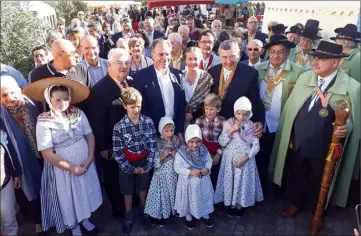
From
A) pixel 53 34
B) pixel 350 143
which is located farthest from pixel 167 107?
pixel 53 34

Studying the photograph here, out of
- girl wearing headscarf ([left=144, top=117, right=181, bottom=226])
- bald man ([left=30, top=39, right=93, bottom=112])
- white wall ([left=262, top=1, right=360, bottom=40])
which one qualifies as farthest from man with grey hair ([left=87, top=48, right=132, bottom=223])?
white wall ([left=262, top=1, right=360, bottom=40])

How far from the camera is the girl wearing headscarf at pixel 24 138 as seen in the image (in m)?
3.06

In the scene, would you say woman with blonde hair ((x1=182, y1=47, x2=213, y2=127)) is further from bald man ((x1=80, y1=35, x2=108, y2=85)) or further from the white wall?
the white wall

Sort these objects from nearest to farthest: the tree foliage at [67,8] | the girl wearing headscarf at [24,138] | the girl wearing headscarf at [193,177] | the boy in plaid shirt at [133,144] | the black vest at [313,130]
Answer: the girl wearing headscarf at [24,138] < the boy in plaid shirt at [133,144] < the black vest at [313,130] < the girl wearing headscarf at [193,177] < the tree foliage at [67,8]

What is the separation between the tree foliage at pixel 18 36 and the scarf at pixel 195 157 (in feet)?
22.3

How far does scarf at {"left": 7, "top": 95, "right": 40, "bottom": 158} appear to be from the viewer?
125 inches

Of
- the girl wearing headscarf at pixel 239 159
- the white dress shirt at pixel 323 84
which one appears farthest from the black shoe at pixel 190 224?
the white dress shirt at pixel 323 84

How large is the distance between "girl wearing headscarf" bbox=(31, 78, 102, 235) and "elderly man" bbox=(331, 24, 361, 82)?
4.08 m

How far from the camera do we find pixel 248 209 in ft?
13.7

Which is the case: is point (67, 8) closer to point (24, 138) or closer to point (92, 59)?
point (92, 59)

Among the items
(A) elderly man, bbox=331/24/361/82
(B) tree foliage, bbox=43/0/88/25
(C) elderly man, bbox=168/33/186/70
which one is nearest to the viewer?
(A) elderly man, bbox=331/24/361/82

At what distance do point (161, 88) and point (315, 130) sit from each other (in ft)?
6.22

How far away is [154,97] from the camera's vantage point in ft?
12.4

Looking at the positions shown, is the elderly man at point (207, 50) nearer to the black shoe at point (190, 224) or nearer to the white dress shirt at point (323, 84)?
the white dress shirt at point (323, 84)
